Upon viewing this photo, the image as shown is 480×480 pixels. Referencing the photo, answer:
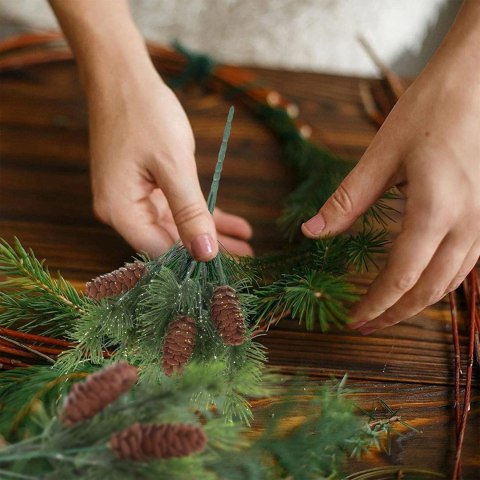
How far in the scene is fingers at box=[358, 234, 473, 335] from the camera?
1.79 ft

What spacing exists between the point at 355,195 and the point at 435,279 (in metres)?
0.11

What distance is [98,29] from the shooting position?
2.33 ft

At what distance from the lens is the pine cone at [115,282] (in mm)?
511

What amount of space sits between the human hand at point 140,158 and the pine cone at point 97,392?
260 mm

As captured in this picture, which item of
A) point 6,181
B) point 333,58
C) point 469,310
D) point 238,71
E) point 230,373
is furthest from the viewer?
point 333,58

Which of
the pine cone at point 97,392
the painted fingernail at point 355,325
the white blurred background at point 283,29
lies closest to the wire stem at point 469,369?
the painted fingernail at point 355,325

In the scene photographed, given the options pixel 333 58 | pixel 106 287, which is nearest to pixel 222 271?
pixel 106 287

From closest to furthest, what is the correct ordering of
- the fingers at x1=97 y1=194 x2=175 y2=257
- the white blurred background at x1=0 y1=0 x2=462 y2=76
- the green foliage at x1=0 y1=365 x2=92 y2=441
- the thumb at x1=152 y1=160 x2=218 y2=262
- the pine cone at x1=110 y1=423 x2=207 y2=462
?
1. the pine cone at x1=110 y1=423 x2=207 y2=462
2. the green foliage at x1=0 y1=365 x2=92 y2=441
3. the thumb at x1=152 y1=160 x2=218 y2=262
4. the fingers at x1=97 y1=194 x2=175 y2=257
5. the white blurred background at x1=0 y1=0 x2=462 y2=76

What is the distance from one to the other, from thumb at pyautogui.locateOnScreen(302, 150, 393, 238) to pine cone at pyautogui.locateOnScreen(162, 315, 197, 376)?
15 centimetres

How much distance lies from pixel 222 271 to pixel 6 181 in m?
0.36

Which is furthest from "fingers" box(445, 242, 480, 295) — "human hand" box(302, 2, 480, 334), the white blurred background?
the white blurred background

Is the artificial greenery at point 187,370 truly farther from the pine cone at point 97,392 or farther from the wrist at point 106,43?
the wrist at point 106,43

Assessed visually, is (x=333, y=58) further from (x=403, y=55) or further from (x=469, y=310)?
(x=469, y=310)

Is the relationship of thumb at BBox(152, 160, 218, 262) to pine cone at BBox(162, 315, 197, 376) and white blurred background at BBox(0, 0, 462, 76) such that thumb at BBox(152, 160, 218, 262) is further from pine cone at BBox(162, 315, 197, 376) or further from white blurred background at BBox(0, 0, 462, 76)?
white blurred background at BBox(0, 0, 462, 76)
